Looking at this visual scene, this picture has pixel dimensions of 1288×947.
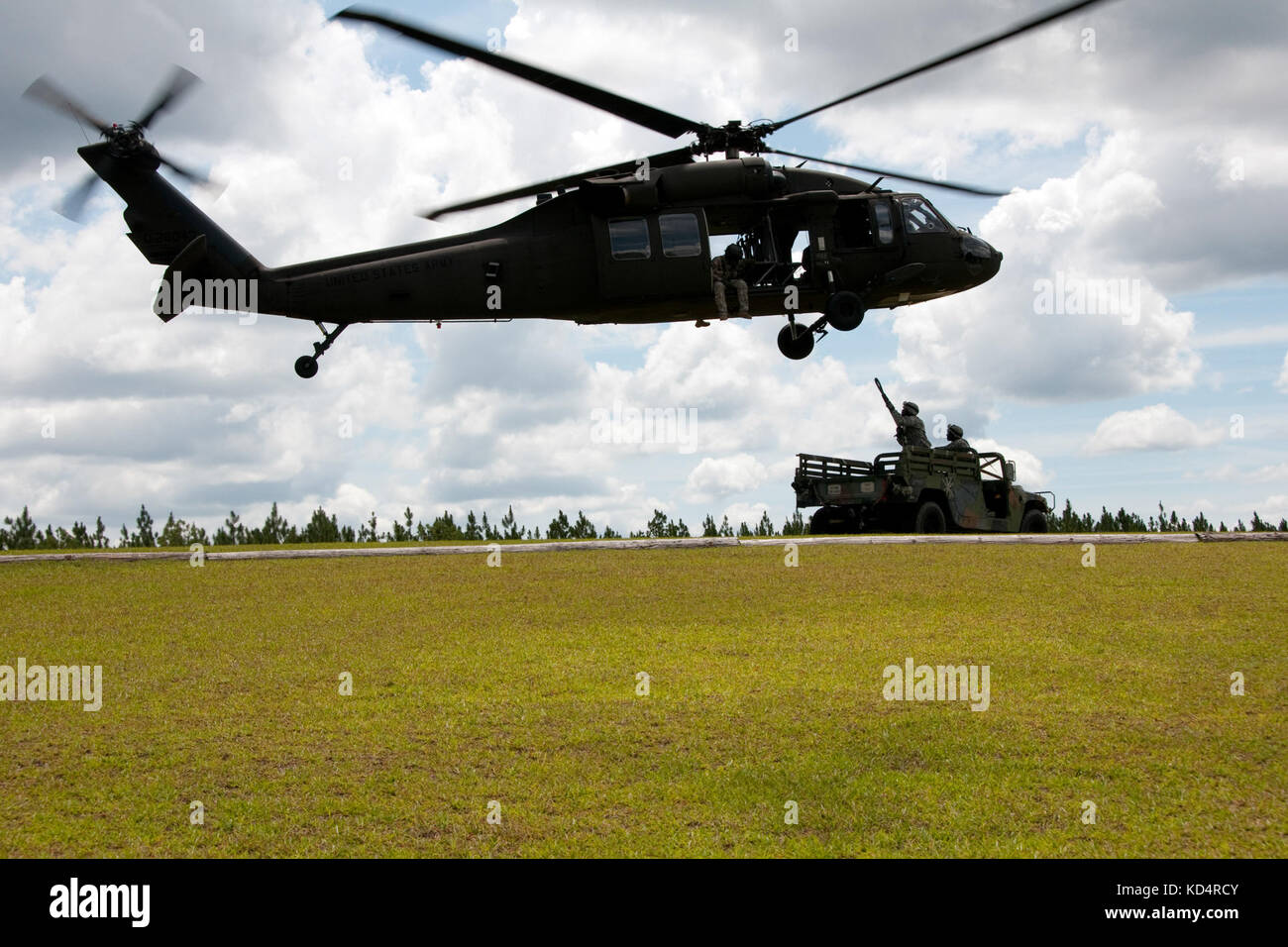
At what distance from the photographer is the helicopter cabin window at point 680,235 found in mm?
17391

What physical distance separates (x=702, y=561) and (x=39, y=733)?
1232cm

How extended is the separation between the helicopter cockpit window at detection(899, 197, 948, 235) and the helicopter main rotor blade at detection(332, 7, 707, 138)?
13.3ft

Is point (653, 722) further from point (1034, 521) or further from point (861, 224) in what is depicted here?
point (1034, 521)

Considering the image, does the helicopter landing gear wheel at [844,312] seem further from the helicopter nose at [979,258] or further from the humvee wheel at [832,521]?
the humvee wheel at [832,521]

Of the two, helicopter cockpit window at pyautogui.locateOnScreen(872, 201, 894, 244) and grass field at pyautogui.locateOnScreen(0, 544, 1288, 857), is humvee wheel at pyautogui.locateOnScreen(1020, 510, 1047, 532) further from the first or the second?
helicopter cockpit window at pyautogui.locateOnScreen(872, 201, 894, 244)

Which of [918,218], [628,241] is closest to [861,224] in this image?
[918,218]

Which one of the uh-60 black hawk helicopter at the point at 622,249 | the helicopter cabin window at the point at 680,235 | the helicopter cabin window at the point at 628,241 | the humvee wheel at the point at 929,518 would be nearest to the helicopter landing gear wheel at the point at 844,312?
the uh-60 black hawk helicopter at the point at 622,249

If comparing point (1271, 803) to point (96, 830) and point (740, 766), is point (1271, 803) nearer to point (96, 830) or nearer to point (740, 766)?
point (740, 766)

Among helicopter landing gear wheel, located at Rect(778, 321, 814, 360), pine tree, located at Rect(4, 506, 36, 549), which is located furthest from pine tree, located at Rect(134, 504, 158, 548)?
helicopter landing gear wheel, located at Rect(778, 321, 814, 360)

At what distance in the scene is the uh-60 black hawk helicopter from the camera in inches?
633

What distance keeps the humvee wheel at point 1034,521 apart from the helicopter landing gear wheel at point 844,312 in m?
15.7
